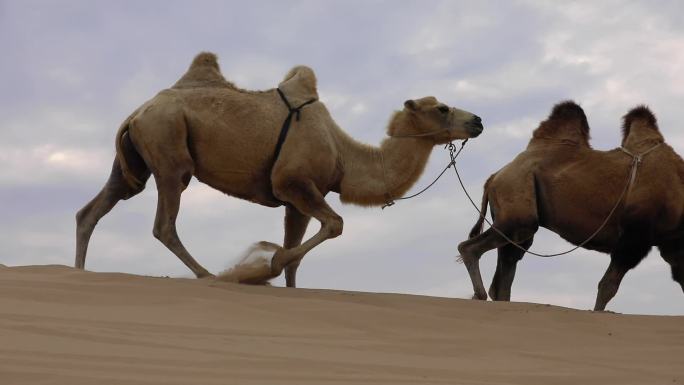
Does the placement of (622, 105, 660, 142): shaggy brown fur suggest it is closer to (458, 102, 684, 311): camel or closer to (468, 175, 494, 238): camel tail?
(458, 102, 684, 311): camel

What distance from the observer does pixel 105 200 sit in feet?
28.8

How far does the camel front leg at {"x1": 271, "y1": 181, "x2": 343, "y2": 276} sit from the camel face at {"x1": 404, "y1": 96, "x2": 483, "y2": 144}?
4.20ft

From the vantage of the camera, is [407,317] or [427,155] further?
[427,155]

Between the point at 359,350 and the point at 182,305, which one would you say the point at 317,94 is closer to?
the point at 182,305

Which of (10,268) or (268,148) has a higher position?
(268,148)

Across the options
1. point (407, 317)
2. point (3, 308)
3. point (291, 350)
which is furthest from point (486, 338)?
point (3, 308)

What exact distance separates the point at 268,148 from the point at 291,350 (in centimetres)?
354

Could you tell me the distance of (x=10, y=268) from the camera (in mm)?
7121

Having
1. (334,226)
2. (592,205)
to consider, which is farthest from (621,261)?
(334,226)

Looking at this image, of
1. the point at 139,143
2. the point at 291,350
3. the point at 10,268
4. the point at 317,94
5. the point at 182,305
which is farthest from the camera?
the point at 317,94

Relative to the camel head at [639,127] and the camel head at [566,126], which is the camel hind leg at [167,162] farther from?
the camel head at [639,127]

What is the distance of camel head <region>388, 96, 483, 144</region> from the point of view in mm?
9195

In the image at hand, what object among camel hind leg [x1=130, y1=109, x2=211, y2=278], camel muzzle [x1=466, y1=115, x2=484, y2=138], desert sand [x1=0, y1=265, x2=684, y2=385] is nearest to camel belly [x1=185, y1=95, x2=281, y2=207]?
camel hind leg [x1=130, y1=109, x2=211, y2=278]

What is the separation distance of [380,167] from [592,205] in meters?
1.84
